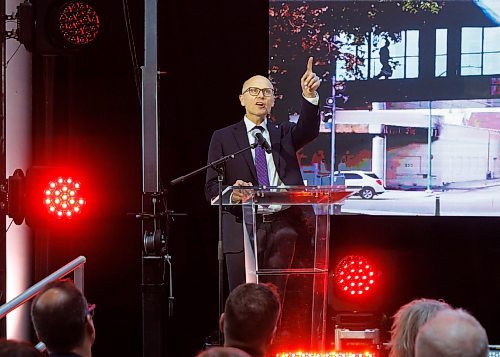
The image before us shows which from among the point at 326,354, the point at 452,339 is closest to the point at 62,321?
the point at 452,339

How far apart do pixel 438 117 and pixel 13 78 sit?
10.5 ft

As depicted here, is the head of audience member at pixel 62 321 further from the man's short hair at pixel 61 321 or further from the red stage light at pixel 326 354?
the red stage light at pixel 326 354

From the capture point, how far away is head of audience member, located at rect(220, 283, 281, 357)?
113 inches

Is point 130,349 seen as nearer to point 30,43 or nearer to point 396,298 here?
point 396,298

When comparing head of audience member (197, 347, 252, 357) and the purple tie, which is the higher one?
the purple tie

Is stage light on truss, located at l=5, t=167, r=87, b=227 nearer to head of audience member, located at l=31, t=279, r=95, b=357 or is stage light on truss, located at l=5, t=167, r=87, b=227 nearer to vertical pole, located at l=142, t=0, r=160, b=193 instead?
vertical pole, located at l=142, t=0, r=160, b=193

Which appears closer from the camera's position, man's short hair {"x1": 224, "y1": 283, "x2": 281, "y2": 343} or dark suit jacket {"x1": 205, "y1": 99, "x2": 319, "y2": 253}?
man's short hair {"x1": 224, "y1": 283, "x2": 281, "y2": 343}

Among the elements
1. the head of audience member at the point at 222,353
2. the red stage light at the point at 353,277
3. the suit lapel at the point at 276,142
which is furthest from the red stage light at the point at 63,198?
the head of audience member at the point at 222,353

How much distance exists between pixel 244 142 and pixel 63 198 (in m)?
1.26

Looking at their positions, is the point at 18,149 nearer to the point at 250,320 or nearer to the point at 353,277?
the point at 353,277

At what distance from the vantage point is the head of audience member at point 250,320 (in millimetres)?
2881

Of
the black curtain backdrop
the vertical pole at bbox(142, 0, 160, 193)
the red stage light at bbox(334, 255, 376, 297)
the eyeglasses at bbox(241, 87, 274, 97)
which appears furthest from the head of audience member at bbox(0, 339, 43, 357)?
the black curtain backdrop

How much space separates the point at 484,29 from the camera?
21.5ft

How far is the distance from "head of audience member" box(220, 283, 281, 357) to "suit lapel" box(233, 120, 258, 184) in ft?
7.72
